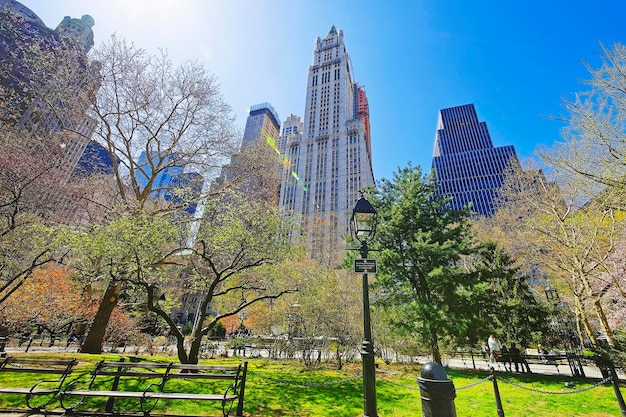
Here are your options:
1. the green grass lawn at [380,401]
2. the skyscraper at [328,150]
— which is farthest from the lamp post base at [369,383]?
the skyscraper at [328,150]

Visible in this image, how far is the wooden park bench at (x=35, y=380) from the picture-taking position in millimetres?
4320

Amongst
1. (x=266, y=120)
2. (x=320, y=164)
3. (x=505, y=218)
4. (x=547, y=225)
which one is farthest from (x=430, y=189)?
(x=266, y=120)

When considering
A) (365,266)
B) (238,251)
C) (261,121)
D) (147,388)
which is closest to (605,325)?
(365,266)

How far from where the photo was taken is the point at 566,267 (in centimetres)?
1346

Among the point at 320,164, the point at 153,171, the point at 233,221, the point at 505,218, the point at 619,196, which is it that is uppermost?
the point at 320,164

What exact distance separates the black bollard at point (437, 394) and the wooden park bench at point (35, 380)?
5664 millimetres

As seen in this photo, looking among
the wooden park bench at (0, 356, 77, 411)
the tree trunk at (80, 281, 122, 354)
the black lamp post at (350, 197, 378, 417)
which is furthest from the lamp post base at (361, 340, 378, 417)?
the tree trunk at (80, 281, 122, 354)

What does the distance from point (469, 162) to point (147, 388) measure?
103 meters

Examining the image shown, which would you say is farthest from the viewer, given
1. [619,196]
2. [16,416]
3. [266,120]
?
[266,120]

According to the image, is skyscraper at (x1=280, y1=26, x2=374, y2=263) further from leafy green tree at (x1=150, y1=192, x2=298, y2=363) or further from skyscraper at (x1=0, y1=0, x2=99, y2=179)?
leafy green tree at (x1=150, y1=192, x2=298, y2=363)

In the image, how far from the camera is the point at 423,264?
515 inches

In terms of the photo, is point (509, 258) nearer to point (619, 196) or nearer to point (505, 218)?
point (505, 218)

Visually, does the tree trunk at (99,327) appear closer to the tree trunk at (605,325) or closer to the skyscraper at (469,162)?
the tree trunk at (605,325)

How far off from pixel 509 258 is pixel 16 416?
21612 millimetres
